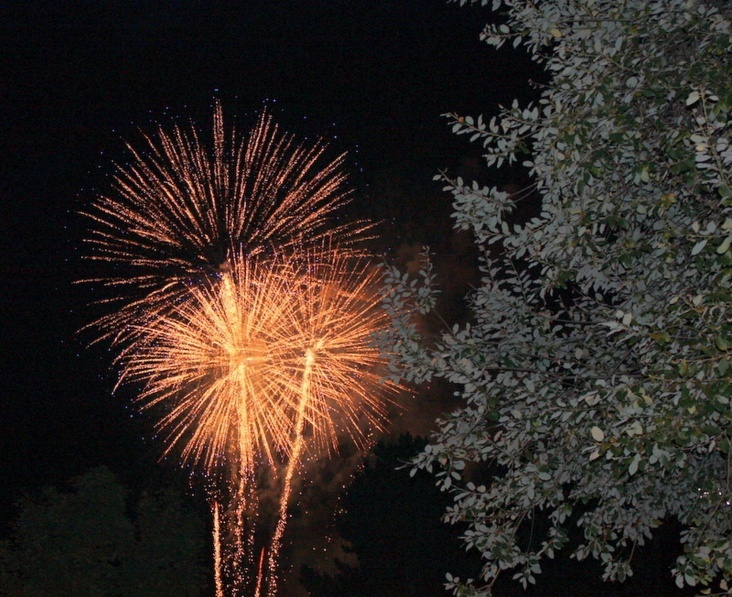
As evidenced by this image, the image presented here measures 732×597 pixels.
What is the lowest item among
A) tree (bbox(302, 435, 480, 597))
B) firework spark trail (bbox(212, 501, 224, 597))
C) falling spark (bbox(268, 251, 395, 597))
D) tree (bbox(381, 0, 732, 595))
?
tree (bbox(381, 0, 732, 595))

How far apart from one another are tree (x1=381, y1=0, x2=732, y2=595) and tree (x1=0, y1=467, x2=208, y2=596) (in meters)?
30.2

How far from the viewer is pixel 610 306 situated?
10133 mm

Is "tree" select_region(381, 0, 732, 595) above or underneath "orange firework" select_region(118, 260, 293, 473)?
underneath

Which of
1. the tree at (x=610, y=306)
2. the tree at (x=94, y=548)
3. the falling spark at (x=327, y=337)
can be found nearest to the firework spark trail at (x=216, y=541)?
the tree at (x=94, y=548)

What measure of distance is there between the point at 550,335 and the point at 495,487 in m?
1.84

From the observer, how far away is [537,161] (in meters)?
8.91

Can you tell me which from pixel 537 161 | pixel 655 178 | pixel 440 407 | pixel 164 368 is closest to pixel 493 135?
pixel 537 161

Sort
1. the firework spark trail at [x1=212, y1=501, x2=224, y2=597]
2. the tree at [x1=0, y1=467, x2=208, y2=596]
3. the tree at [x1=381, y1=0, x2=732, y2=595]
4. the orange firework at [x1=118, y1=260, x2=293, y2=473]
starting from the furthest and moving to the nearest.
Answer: the firework spark trail at [x1=212, y1=501, x2=224, y2=597]
the tree at [x1=0, y1=467, x2=208, y2=596]
the orange firework at [x1=118, y1=260, x2=293, y2=473]
the tree at [x1=381, y1=0, x2=732, y2=595]

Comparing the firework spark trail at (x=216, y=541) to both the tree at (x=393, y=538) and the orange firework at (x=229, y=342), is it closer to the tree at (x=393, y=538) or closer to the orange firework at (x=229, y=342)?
the tree at (x=393, y=538)

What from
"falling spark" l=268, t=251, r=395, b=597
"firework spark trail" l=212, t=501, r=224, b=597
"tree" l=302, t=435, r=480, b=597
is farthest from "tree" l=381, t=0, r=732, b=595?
"firework spark trail" l=212, t=501, r=224, b=597

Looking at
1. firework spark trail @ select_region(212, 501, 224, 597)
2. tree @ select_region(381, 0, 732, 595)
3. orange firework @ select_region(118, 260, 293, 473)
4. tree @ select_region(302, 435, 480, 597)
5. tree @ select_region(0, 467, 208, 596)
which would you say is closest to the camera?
tree @ select_region(381, 0, 732, 595)

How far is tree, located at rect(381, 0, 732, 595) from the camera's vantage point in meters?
6.65

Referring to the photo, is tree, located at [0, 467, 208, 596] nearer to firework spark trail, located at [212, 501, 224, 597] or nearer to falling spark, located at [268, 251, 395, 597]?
firework spark trail, located at [212, 501, 224, 597]

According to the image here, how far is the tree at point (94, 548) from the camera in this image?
36312 mm
